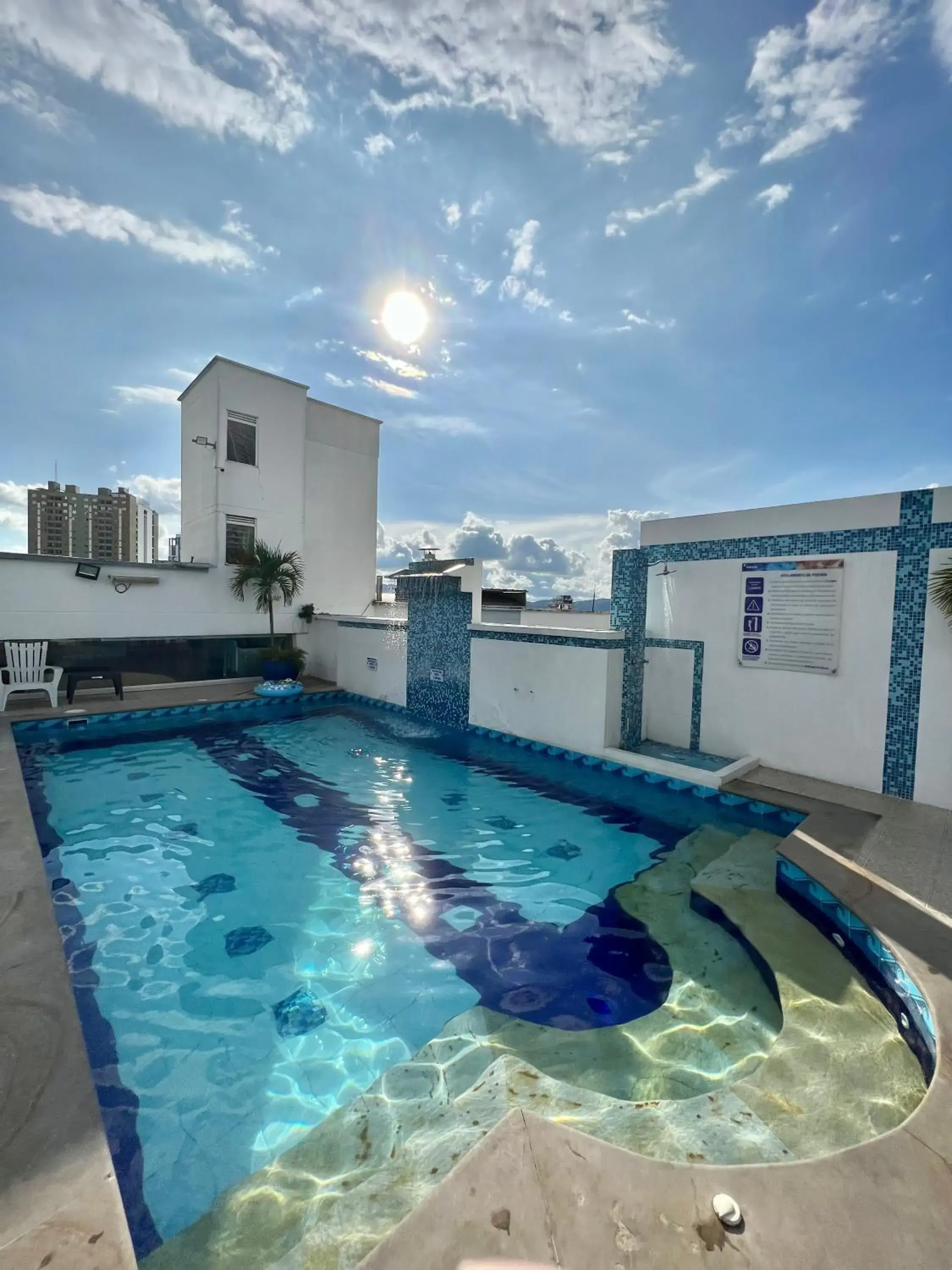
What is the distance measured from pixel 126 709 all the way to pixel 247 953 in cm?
757

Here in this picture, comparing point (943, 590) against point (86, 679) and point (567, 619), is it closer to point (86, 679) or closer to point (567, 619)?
point (567, 619)

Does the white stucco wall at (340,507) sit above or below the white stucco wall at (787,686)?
above

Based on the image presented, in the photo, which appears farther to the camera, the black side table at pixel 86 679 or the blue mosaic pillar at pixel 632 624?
the black side table at pixel 86 679

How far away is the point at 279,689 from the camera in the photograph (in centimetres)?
1152

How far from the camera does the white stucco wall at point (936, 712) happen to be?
18.4ft

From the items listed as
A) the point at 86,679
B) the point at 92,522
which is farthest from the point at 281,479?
the point at 92,522

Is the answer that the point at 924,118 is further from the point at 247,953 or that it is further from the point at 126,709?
the point at 126,709

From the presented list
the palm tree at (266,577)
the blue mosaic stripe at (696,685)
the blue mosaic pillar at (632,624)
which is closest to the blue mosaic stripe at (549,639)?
the blue mosaic pillar at (632,624)

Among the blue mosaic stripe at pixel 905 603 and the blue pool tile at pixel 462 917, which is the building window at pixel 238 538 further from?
the blue mosaic stripe at pixel 905 603

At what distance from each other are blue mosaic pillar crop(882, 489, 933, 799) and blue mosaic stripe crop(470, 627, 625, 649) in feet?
10.6

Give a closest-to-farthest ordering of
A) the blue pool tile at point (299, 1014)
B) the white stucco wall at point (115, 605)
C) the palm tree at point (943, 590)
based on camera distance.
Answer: the blue pool tile at point (299, 1014), the palm tree at point (943, 590), the white stucco wall at point (115, 605)

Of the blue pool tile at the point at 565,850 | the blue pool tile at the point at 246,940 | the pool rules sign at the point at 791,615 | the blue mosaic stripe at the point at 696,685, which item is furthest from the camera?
the blue mosaic stripe at the point at 696,685

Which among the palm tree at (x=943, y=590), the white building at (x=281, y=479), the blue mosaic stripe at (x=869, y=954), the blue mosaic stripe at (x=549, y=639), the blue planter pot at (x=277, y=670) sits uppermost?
the white building at (x=281, y=479)

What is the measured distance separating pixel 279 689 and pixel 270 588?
2718mm
